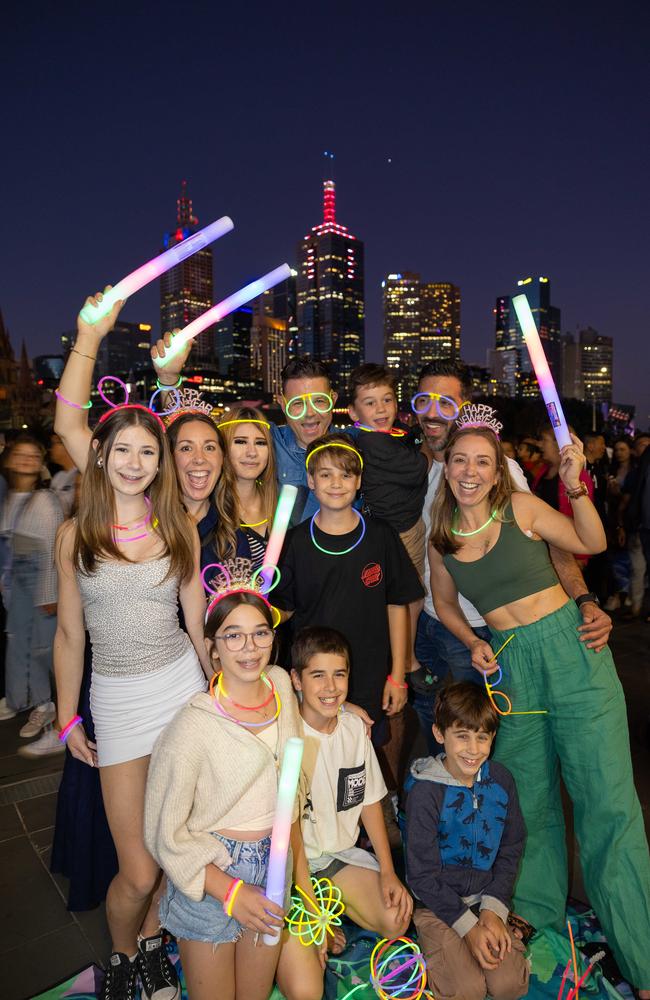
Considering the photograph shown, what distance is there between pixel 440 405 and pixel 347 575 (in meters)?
1.13

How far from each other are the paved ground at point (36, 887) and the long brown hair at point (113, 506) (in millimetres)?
1757

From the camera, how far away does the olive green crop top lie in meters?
2.67

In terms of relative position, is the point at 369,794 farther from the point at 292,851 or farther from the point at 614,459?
the point at 614,459

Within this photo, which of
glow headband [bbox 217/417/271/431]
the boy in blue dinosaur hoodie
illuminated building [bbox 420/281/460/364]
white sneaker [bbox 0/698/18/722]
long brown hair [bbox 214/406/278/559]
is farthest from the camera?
illuminated building [bbox 420/281/460/364]

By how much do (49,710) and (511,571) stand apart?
3.93 meters

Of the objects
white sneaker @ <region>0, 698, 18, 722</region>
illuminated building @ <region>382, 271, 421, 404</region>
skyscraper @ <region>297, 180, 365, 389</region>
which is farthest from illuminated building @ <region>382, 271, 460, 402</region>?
Answer: white sneaker @ <region>0, 698, 18, 722</region>

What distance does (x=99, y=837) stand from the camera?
9.42ft

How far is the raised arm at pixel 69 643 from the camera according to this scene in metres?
2.44

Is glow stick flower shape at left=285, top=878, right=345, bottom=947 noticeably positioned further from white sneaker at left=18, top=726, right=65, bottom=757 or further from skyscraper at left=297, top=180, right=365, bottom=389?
skyscraper at left=297, top=180, right=365, bottom=389

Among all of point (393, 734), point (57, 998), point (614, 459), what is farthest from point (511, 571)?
point (614, 459)

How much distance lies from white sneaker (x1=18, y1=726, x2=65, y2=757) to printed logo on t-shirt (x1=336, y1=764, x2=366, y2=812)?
8.97 feet

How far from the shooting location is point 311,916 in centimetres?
247

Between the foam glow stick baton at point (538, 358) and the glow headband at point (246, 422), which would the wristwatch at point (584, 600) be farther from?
the glow headband at point (246, 422)

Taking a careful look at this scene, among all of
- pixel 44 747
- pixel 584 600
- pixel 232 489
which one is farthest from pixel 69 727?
Answer: pixel 44 747
